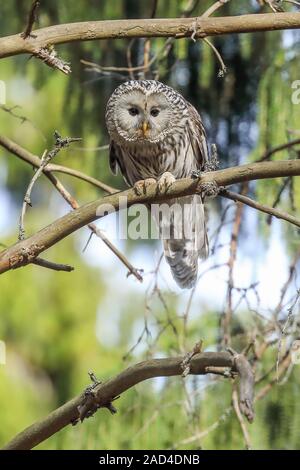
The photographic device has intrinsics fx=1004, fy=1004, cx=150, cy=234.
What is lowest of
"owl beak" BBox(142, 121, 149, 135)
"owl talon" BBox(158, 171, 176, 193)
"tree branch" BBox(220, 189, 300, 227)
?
"tree branch" BBox(220, 189, 300, 227)

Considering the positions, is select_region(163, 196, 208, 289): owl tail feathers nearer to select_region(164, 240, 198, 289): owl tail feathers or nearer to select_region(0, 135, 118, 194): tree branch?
select_region(164, 240, 198, 289): owl tail feathers

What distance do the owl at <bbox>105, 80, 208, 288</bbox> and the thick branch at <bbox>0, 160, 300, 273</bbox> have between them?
3.16 ft

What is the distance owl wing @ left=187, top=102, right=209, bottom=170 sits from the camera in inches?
167

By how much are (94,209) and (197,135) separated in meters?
1.51

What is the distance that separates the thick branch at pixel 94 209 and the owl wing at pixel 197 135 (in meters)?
1.34

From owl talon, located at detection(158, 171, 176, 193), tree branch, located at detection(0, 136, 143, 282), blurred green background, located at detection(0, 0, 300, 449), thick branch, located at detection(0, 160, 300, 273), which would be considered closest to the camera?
thick branch, located at detection(0, 160, 300, 273)

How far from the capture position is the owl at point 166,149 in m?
4.07

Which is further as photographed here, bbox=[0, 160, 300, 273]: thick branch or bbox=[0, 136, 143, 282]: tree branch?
bbox=[0, 136, 143, 282]: tree branch

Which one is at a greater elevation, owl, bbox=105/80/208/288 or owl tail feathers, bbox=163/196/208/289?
owl, bbox=105/80/208/288

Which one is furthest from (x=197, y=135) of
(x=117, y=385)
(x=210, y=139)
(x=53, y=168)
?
(x=117, y=385)

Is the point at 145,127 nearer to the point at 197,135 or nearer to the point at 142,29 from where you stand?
the point at 197,135

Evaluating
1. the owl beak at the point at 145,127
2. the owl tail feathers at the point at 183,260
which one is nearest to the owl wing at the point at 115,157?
the owl beak at the point at 145,127

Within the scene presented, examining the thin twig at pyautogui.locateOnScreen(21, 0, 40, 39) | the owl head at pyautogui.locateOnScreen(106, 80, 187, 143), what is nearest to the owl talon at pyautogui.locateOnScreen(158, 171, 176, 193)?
the thin twig at pyautogui.locateOnScreen(21, 0, 40, 39)
